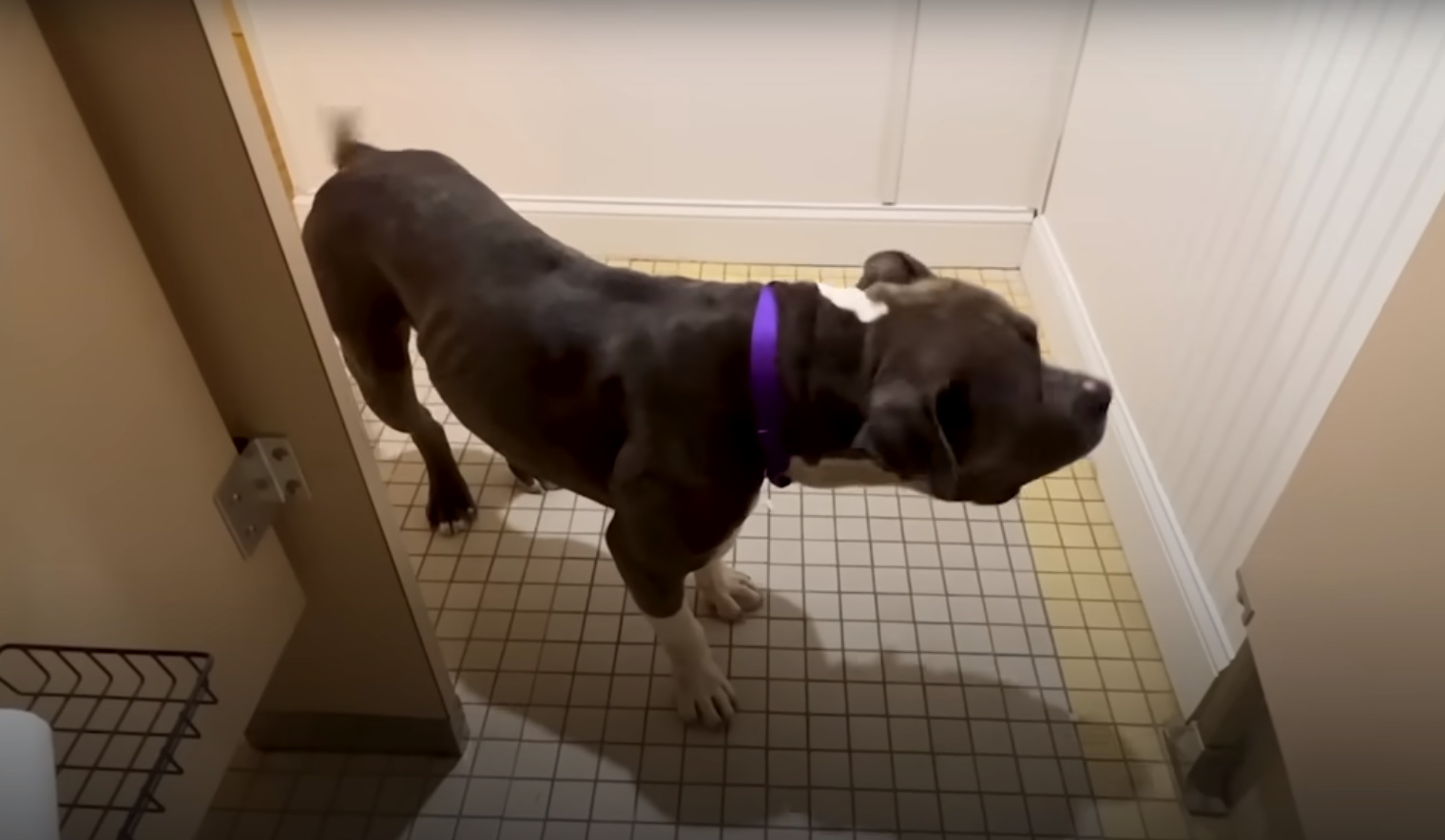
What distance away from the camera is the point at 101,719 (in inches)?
37.9

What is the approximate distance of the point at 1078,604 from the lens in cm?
174

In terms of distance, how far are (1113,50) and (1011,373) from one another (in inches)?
43.1

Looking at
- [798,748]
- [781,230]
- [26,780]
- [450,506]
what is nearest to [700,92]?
[781,230]

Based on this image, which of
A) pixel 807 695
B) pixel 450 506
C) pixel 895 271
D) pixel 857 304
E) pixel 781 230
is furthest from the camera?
pixel 781 230

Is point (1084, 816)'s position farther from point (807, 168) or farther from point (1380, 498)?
point (807, 168)

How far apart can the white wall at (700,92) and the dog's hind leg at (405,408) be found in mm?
726

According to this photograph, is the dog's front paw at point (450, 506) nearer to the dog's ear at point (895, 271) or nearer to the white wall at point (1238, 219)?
the dog's ear at point (895, 271)

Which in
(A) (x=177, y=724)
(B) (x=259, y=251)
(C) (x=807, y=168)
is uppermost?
(B) (x=259, y=251)

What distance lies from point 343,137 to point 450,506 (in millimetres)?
647

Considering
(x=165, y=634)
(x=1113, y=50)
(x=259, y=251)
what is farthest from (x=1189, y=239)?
(x=165, y=634)

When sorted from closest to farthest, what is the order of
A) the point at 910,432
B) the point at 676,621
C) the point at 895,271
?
the point at 910,432 → the point at 895,271 → the point at 676,621

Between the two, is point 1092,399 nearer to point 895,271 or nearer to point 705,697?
point 895,271

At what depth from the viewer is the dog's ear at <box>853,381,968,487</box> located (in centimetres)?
106

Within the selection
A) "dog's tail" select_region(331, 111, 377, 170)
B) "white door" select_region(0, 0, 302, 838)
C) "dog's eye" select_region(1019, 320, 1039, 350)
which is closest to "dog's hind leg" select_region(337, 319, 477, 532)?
"dog's tail" select_region(331, 111, 377, 170)
